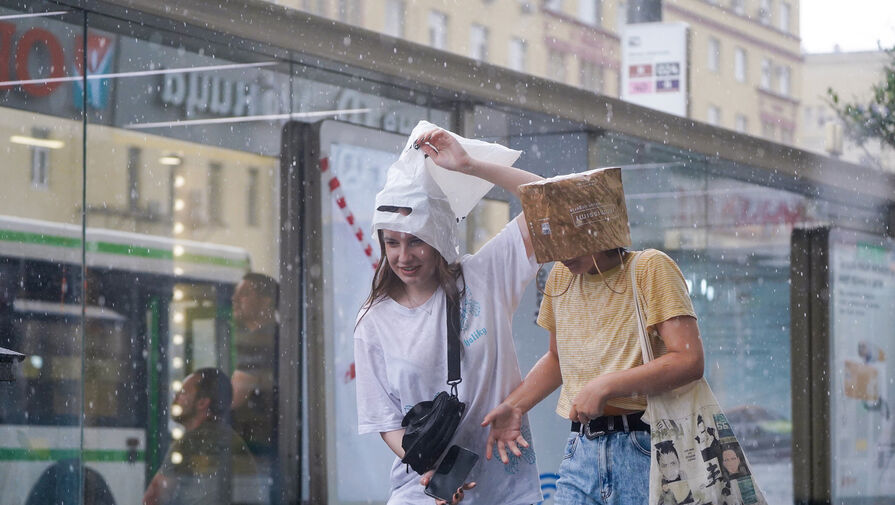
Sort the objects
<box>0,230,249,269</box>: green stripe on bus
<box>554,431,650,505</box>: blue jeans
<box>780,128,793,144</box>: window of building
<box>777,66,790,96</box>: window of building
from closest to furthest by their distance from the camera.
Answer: <box>554,431,650,505</box>: blue jeans, <box>0,230,249,269</box>: green stripe on bus, <box>777,66,790,96</box>: window of building, <box>780,128,793,144</box>: window of building

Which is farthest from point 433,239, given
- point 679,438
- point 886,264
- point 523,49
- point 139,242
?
point 523,49

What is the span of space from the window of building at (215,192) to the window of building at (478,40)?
84.9ft

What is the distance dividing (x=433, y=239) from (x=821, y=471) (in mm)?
Result: 7308

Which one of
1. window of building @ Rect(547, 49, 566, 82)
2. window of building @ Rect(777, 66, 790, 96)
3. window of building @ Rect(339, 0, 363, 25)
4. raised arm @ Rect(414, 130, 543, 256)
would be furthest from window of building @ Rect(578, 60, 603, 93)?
raised arm @ Rect(414, 130, 543, 256)

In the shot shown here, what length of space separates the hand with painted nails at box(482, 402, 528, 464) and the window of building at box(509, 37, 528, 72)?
32937mm

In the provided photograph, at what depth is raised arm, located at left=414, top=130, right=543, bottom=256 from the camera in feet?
12.9

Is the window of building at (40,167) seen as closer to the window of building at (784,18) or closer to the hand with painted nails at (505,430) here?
the hand with painted nails at (505,430)

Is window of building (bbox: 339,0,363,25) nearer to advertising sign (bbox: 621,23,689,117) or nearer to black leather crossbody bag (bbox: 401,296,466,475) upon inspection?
advertising sign (bbox: 621,23,689,117)

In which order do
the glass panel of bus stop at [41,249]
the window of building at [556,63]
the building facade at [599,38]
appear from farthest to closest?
1. the window of building at [556,63]
2. the building facade at [599,38]
3. the glass panel of bus stop at [41,249]

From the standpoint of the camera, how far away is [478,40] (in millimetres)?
36625

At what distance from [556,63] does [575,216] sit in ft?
116

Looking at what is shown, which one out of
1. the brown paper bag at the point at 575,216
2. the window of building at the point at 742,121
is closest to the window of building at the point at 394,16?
the window of building at the point at 742,121

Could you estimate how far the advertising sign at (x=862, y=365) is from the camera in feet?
34.2

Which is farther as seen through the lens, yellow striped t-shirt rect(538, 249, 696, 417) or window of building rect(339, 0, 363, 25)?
window of building rect(339, 0, 363, 25)
